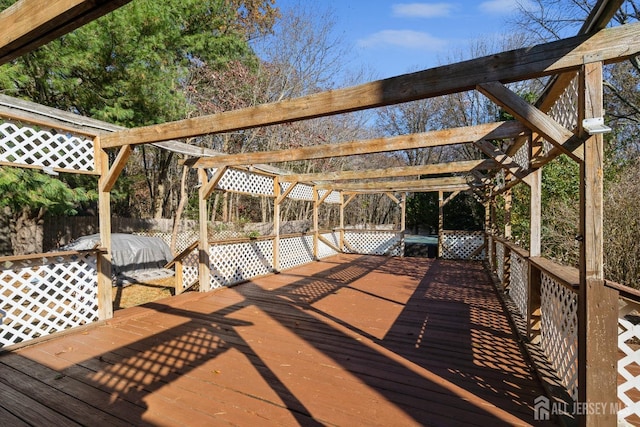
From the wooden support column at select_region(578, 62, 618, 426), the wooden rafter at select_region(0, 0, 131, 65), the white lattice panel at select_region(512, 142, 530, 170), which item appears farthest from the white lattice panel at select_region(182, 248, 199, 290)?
the wooden support column at select_region(578, 62, 618, 426)

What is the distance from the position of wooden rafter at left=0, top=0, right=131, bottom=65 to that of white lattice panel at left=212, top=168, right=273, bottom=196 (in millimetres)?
4167

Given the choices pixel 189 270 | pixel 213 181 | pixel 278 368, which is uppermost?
pixel 213 181

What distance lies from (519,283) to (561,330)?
78.1 inches

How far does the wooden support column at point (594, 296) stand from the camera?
6.11ft

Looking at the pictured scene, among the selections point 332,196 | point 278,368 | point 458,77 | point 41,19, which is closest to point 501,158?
point 458,77

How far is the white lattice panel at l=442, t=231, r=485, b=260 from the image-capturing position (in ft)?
35.0

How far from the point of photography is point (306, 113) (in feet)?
8.75

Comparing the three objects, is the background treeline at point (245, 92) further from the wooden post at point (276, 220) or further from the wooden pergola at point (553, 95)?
the wooden pergola at point (553, 95)

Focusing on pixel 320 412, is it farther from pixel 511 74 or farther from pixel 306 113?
pixel 511 74

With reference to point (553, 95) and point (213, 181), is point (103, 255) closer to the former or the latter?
point (213, 181)

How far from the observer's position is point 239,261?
6555mm

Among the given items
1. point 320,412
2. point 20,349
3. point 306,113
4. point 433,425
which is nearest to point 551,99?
point 306,113

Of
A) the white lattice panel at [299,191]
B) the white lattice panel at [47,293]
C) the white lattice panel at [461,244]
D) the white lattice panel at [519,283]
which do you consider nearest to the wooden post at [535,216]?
the white lattice panel at [519,283]

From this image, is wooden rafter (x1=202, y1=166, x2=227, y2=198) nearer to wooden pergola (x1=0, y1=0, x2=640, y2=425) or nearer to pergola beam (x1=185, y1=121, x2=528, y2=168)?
pergola beam (x1=185, y1=121, x2=528, y2=168)
